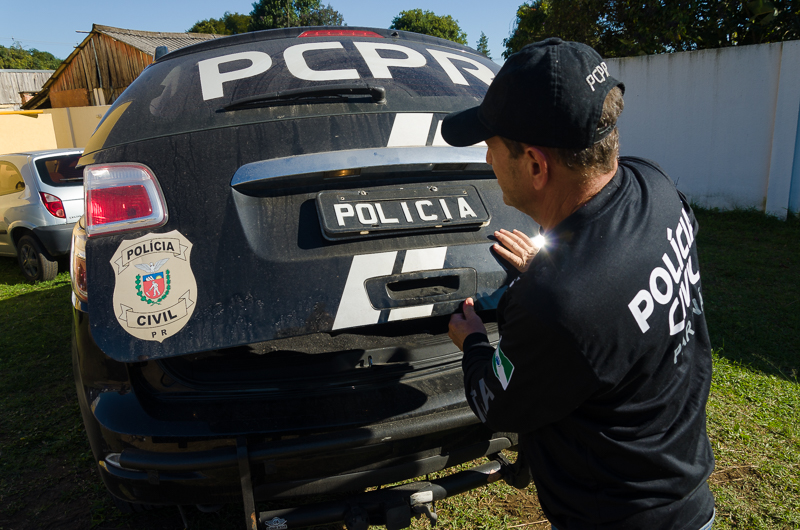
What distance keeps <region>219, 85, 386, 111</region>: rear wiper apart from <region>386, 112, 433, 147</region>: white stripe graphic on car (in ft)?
0.40

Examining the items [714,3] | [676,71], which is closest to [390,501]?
[676,71]

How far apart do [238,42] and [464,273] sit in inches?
58.3

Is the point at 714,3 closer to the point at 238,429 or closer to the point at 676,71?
the point at 676,71

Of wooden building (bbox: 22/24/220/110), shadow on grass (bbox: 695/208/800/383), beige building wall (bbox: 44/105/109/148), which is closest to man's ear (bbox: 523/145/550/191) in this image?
shadow on grass (bbox: 695/208/800/383)

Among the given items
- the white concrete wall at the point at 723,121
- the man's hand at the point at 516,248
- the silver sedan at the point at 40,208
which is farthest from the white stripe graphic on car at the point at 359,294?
the white concrete wall at the point at 723,121

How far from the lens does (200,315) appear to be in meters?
1.62

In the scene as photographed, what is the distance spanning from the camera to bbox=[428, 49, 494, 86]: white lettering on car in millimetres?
2316

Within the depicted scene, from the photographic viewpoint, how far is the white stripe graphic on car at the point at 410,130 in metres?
1.90

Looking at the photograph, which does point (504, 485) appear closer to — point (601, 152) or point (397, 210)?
point (397, 210)

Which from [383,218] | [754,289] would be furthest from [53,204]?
[754,289]

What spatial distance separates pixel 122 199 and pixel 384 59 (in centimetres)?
117

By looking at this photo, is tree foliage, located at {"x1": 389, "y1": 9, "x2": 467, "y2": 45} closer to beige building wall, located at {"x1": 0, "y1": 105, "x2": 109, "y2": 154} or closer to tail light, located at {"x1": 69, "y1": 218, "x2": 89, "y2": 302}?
beige building wall, located at {"x1": 0, "y1": 105, "x2": 109, "y2": 154}

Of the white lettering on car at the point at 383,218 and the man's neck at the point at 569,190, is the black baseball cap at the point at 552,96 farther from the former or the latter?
the white lettering on car at the point at 383,218

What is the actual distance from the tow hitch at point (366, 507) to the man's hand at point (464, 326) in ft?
1.84
